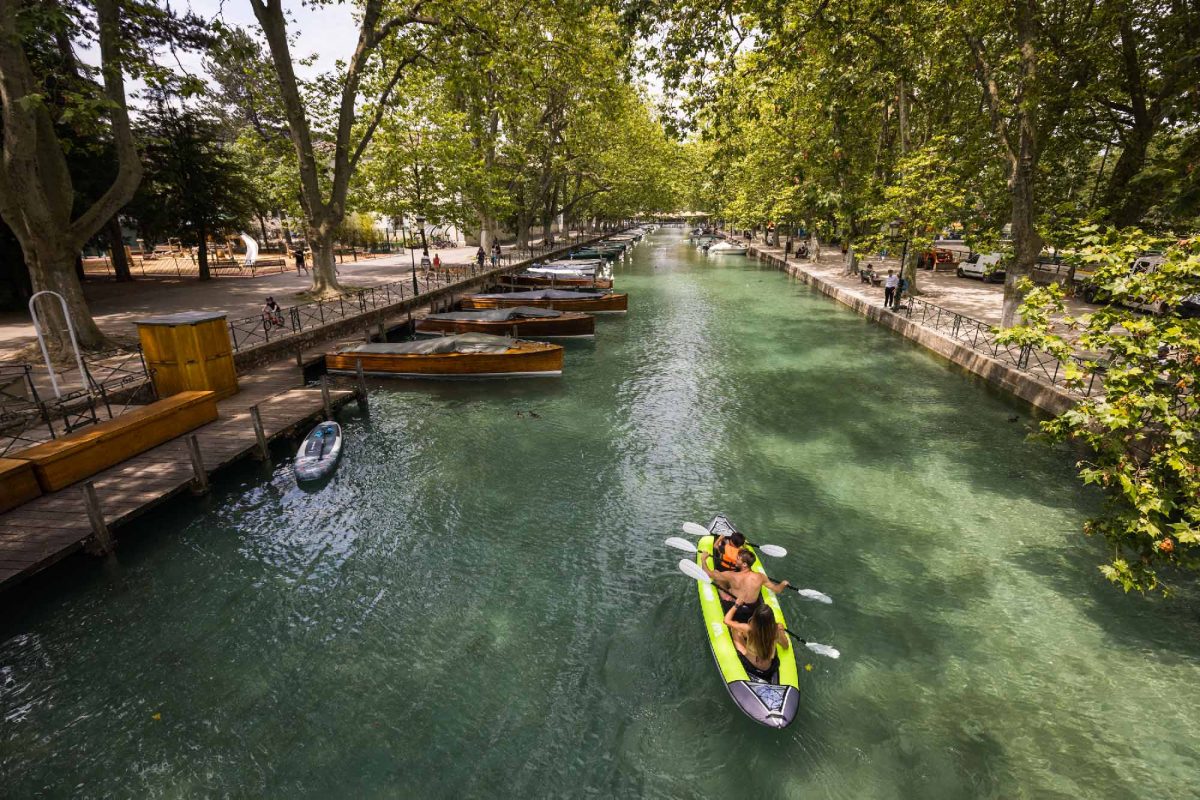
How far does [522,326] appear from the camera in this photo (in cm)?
2547

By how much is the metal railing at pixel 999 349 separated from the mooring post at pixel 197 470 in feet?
57.9

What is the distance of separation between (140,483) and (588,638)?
32.0ft

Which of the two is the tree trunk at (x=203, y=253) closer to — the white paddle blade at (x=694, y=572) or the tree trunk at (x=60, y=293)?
the tree trunk at (x=60, y=293)

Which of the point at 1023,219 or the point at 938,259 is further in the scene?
the point at 938,259

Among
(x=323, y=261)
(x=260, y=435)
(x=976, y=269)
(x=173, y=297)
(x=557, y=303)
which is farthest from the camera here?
(x=976, y=269)

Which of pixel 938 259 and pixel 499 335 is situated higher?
pixel 938 259

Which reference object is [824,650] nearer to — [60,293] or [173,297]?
[60,293]

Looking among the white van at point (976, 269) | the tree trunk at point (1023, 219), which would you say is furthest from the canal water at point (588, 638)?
the white van at point (976, 269)

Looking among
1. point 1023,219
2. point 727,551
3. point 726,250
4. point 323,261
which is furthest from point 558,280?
point 726,250

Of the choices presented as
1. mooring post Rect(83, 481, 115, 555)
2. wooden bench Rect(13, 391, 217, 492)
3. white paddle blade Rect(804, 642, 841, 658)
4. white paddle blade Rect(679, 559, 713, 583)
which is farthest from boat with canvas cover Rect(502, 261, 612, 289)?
white paddle blade Rect(804, 642, 841, 658)

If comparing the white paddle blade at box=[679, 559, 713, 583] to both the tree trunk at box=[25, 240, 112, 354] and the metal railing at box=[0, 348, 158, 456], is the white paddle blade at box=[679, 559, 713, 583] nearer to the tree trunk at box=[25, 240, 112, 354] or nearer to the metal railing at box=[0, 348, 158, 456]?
the metal railing at box=[0, 348, 158, 456]

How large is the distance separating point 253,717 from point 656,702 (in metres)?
5.23

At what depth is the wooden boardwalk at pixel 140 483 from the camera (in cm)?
888

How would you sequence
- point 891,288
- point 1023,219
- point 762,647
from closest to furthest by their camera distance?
1. point 762,647
2. point 1023,219
3. point 891,288
